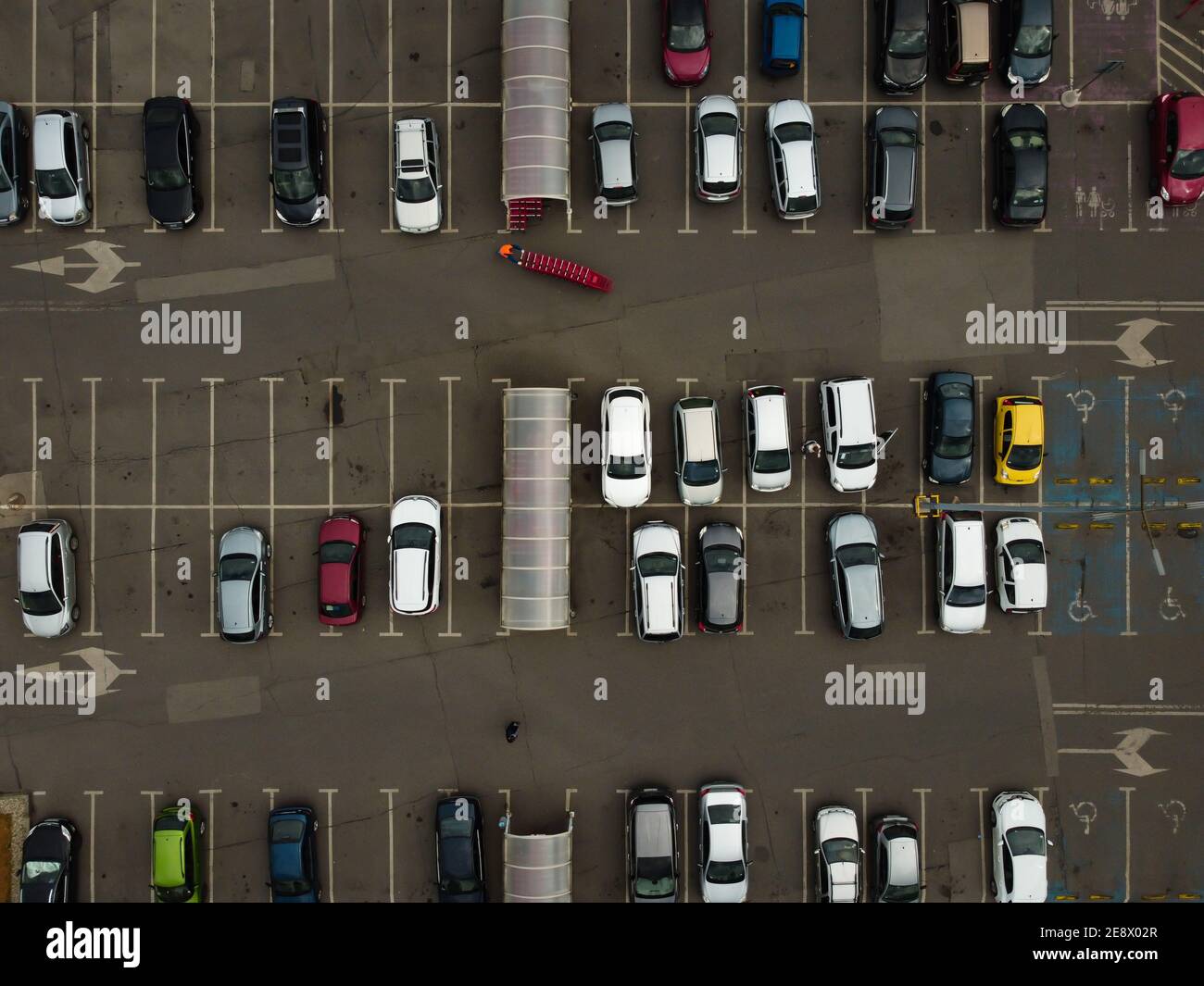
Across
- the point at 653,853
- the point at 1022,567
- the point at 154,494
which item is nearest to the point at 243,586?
the point at 154,494

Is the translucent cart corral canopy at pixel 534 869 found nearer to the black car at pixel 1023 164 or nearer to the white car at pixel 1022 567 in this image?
the white car at pixel 1022 567

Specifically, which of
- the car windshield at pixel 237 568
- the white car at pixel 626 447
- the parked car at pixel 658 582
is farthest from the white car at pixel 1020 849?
the car windshield at pixel 237 568

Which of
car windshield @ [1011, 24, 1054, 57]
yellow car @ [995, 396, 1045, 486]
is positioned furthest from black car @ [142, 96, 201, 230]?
yellow car @ [995, 396, 1045, 486]

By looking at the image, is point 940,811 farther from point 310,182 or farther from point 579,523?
point 310,182

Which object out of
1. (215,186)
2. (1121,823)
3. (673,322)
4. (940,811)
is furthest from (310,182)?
(1121,823)

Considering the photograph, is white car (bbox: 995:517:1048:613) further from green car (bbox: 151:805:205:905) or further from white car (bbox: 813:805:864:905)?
green car (bbox: 151:805:205:905)
